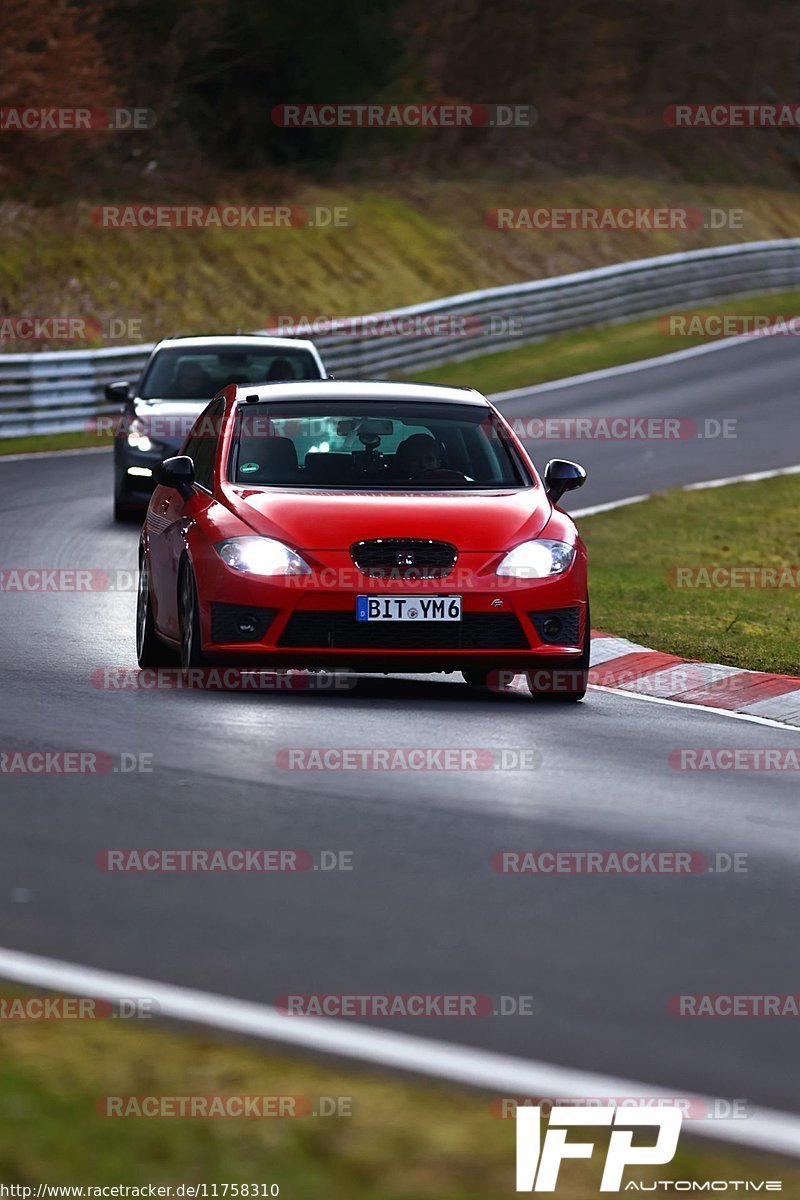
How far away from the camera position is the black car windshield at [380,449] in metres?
12.0

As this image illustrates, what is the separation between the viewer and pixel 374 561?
1102 cm

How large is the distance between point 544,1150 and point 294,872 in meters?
2.67

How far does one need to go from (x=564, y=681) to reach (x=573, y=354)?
88.9ft

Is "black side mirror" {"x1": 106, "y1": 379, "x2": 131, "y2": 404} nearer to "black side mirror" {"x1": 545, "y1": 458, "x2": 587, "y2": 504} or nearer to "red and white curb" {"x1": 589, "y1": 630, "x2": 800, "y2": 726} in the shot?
"red and white curb" {"x1": 589, "y1": 630, "x2": 800, "y2": 726}

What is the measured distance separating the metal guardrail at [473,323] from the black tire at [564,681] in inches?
723

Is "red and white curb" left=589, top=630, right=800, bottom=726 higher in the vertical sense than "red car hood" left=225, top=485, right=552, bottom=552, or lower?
lower

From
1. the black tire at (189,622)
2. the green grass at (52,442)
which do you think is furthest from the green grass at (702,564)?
the green grass at (52,442)

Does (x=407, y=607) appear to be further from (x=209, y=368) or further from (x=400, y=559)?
(x=209, y=368)

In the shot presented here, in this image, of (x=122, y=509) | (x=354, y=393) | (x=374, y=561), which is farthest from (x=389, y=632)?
(x=122, y=509)

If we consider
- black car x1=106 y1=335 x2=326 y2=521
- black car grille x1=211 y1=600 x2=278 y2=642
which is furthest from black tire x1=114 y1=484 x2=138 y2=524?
black car grille x1=211 y1=600 x2=278 y2=642

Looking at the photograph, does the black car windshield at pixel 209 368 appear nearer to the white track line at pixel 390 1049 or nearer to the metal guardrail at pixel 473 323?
the metal guardrail at pixel 473 323

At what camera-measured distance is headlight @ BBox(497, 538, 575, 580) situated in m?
11.2

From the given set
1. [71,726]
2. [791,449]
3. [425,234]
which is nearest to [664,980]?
[71,726]

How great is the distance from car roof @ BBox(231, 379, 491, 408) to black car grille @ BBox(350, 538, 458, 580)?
166 cm
